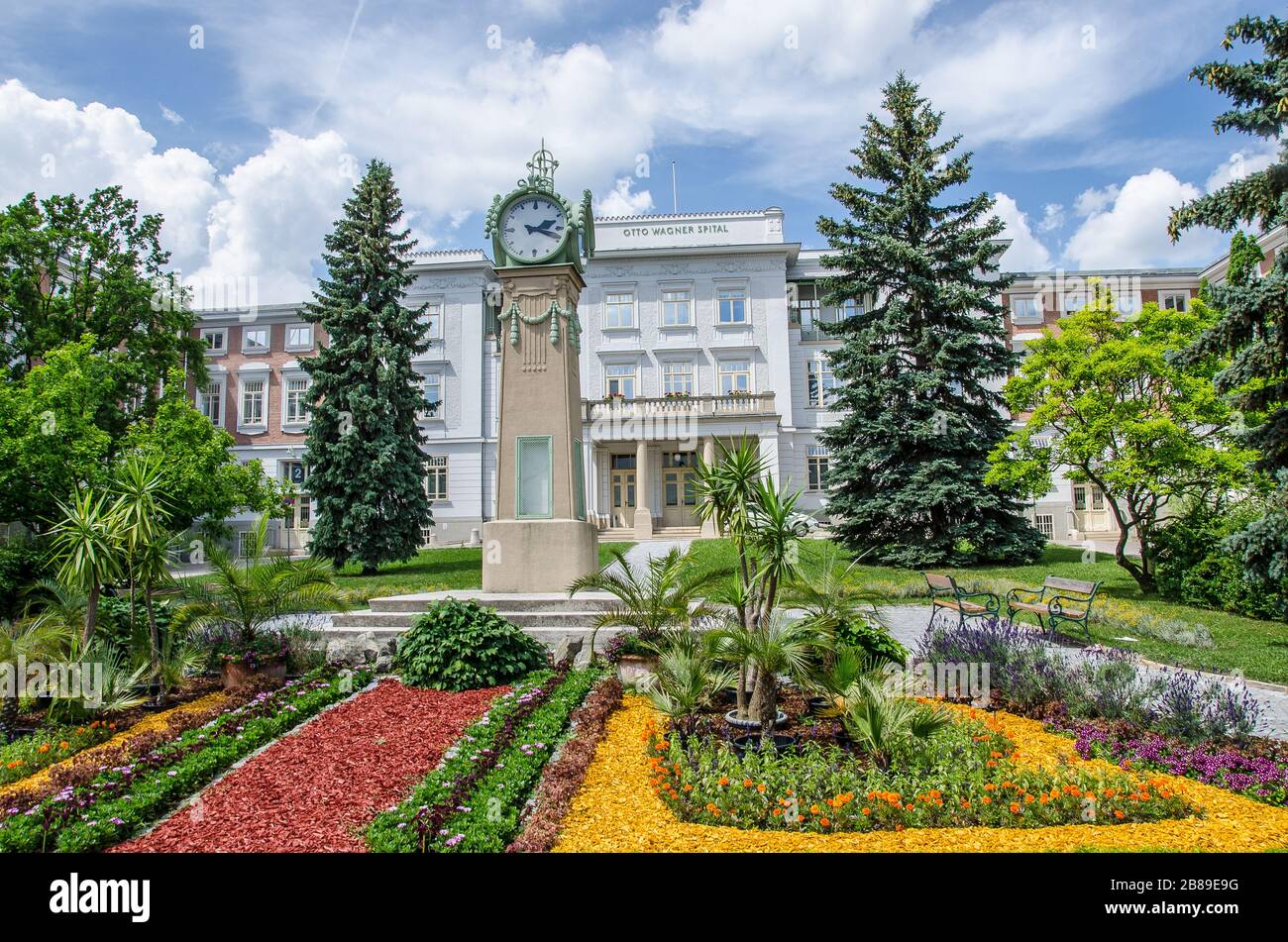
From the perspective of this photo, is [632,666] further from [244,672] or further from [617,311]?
[617,311]

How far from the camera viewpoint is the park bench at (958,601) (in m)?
11.1

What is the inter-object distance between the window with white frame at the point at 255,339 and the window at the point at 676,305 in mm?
20390

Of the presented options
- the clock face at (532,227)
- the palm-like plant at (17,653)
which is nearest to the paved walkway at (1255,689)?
the clock face at (532,227)

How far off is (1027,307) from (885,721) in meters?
36.7

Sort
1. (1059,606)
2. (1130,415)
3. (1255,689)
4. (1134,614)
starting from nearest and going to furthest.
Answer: (1255,689) < (1059,606) < (1134,614) < (1130,415)

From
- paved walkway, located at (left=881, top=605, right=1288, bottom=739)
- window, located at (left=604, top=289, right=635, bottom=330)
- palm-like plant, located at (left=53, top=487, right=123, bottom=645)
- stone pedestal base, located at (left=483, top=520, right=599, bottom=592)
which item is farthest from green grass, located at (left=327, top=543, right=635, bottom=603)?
window, located at (left=604, top=289, right=635, bottom=330)

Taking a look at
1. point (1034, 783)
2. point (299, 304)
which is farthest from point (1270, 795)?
point (299, 304)

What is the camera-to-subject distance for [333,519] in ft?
71.6

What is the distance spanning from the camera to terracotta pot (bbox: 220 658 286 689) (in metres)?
8.51

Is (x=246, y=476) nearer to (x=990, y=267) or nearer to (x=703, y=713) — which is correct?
(x=703, y=713)

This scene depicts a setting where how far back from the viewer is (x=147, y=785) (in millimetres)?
5301

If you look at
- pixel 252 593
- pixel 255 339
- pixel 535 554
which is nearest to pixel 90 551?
pixel 252 593

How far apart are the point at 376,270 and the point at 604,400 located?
10891 mm

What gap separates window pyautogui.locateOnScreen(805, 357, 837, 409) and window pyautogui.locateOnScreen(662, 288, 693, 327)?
254 inches
